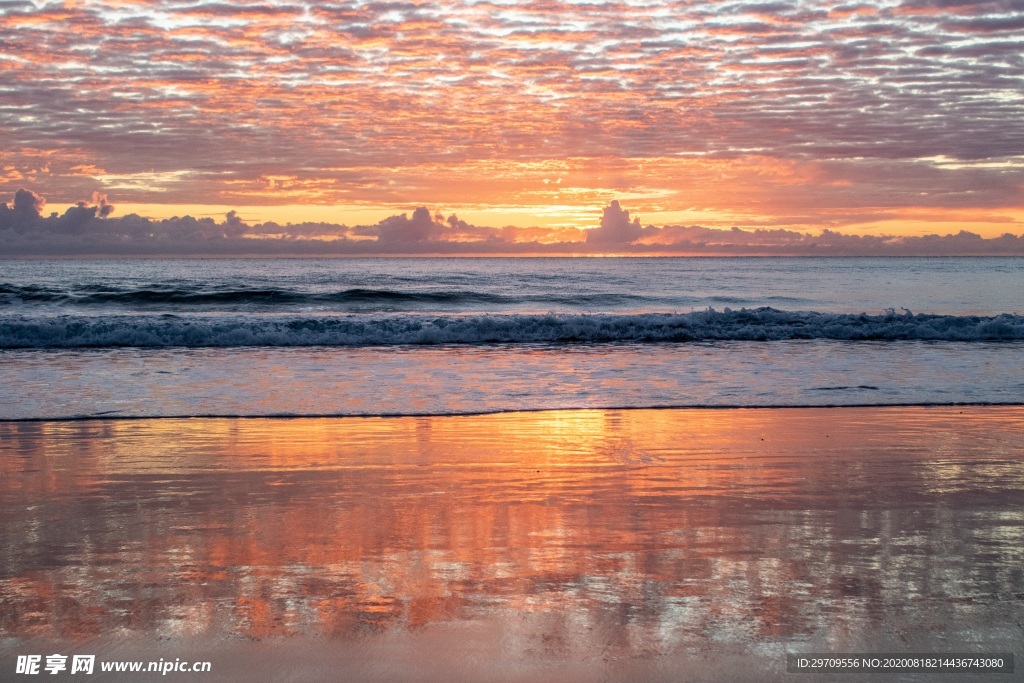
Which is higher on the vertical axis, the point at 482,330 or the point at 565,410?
the point at 482,330

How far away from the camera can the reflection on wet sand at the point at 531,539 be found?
10.8ft

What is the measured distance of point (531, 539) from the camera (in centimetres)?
437

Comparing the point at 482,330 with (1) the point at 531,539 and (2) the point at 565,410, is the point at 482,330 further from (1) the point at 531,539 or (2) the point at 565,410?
(1) the point at 531,539

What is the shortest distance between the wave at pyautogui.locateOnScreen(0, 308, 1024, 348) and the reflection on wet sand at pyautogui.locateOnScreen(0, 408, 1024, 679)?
31.1ft

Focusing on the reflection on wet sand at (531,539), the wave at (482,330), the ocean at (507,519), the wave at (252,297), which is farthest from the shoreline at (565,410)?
the wave at (252,297)

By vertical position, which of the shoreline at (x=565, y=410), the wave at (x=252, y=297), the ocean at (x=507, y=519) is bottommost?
the shoreline at (x=565, y=410)

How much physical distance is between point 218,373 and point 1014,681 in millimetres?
11114

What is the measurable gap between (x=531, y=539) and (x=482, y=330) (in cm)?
1377

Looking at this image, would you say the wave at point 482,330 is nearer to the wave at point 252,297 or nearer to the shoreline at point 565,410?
the shoreline at point 565,410

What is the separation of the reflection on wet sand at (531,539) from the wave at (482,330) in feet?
31.1

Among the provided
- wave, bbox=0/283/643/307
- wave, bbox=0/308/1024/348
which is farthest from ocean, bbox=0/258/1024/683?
wave, bbox=0/283/643/307

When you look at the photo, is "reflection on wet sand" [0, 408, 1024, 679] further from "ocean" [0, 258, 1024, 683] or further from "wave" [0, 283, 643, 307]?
"wave" [0, 283, 643, 307]

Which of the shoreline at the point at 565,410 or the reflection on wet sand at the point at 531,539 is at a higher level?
the reflection on wet sand at the point at 531,539

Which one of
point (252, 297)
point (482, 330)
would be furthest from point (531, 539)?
point (252, 297)
